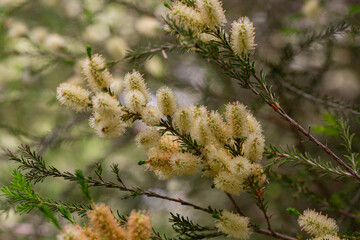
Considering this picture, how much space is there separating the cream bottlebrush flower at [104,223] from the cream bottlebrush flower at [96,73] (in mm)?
261

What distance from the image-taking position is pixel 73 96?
0.68 metres

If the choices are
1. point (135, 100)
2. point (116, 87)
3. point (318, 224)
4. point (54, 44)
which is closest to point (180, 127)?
point (135, 100)

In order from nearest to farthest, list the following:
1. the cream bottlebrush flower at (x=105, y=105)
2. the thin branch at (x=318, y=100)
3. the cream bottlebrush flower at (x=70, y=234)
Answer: the cream bottlebrush flower at (x=70, y=234) → the cream bottlebrush flower at (x=105, y=105) → the thin branch at (x=318, y=100)

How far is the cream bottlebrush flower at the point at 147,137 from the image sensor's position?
671mm

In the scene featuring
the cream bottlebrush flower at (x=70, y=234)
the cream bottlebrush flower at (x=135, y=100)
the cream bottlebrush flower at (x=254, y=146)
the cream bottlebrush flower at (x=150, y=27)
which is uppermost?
the cream bottlebrush flower at (x=150, y=27)

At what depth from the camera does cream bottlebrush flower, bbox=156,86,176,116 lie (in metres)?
0.66

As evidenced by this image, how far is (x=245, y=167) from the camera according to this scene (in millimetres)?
598

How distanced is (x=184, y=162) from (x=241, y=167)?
0.11 m

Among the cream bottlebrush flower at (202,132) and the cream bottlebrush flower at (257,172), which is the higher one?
the cream bottlebrush flower at (202,132)

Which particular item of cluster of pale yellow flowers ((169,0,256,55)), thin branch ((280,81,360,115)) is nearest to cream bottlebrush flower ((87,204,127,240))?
cluster of pale yellow flowers ((169,0,256,55))

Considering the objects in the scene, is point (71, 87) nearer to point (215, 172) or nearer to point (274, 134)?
point (215, 172)

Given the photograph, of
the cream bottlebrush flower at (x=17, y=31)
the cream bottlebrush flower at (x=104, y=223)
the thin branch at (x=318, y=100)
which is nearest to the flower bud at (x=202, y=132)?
the cream bottlebrush flower at (x=104, y=223)

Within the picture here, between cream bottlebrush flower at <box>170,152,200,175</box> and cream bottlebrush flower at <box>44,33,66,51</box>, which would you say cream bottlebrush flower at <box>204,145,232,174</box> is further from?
cream bottlebrush flower at <box>44,33,66,51</box>

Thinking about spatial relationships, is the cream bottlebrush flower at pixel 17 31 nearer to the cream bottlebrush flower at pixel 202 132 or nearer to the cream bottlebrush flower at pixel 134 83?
the cream bottlebrush flower at pixel 134 83
